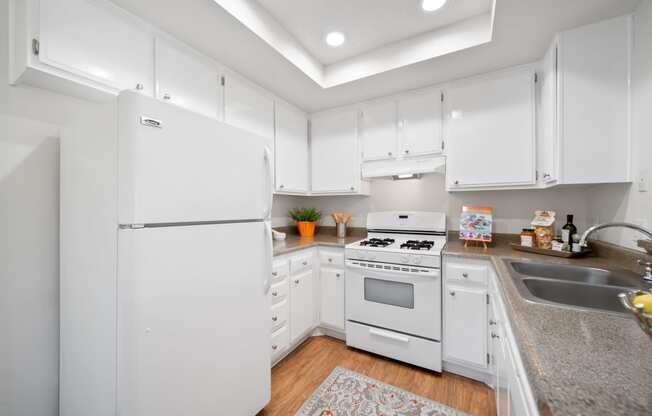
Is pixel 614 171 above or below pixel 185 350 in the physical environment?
above

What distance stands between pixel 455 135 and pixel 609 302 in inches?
59.1

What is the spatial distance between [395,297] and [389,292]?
2.3 inches

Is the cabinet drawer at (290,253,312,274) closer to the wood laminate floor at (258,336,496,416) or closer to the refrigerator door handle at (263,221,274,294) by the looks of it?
the refrigerator door handle at (263,221,274,294)

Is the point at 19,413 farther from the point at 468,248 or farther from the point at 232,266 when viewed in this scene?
the point at 468,248

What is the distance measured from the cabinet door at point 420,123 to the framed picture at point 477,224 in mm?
609

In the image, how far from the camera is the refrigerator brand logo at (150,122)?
3.10ft

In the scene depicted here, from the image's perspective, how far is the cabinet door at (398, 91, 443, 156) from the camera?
227 cm

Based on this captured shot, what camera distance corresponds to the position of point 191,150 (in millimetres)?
1100

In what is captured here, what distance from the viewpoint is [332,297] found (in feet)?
7.64

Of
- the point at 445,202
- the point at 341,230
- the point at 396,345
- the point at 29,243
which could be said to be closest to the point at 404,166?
the point at 445,202

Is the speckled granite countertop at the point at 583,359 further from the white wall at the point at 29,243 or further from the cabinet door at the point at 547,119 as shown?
the white wall at the point at 29,243

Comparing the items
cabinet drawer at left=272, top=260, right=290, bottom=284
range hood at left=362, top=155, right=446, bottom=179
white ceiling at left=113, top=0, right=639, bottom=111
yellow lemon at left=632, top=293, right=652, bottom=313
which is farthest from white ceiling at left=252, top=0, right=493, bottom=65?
yellow lemon at left=632, top=293, right=652, bottom=313

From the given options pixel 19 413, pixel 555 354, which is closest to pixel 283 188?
pixel 19 413

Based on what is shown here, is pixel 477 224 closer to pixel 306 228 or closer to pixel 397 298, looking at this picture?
pixel 397 298
